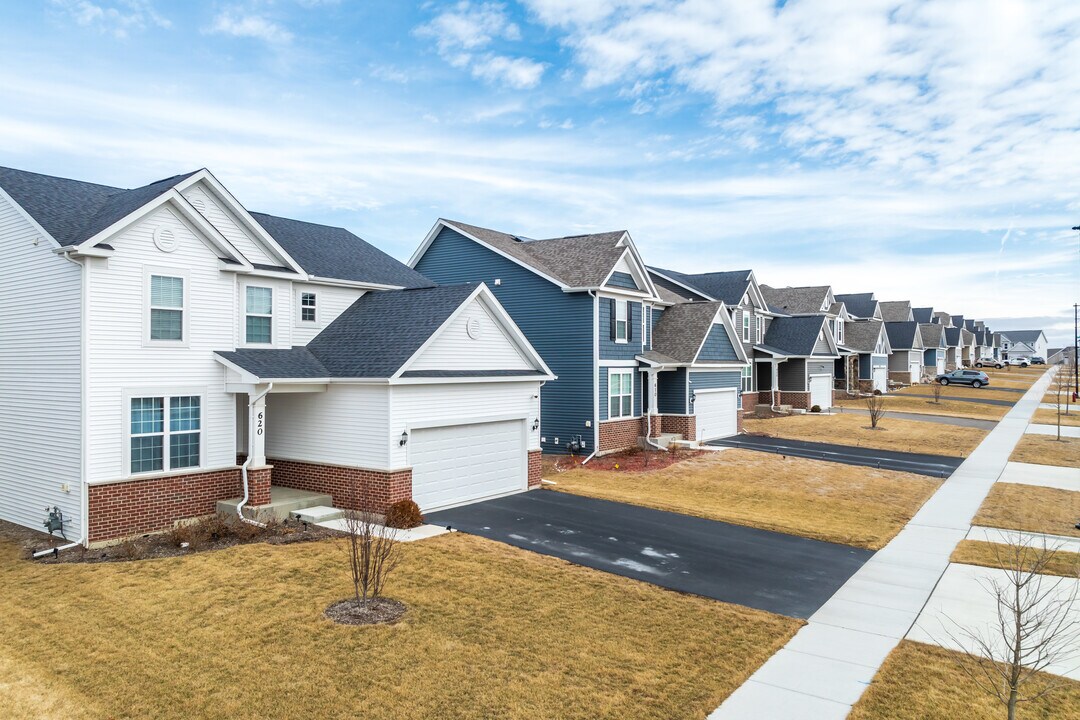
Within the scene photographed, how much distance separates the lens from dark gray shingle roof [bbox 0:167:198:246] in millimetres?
14320

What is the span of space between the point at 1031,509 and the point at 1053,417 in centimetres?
3223

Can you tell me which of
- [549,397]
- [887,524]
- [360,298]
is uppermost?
[360,298]

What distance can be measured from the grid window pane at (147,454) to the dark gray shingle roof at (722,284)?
32471 mm

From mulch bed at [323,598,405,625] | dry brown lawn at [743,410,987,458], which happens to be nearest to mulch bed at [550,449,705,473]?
dry brown lawn at [743,410,987,458]

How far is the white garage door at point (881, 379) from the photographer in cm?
6174

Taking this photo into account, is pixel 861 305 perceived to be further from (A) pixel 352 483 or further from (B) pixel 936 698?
(B) pixel 936 698

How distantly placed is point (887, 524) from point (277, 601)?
1460 cm

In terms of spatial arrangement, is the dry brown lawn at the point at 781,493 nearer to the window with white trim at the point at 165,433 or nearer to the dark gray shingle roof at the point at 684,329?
the dark gray shingle roof at the point at 684,329

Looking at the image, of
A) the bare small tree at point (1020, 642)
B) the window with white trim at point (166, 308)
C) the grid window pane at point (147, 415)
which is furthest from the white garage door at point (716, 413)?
the grid window pane at point (147, 415)

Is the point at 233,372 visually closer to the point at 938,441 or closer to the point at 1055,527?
the point at 1055,527

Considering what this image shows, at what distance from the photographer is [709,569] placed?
1293 centimetres

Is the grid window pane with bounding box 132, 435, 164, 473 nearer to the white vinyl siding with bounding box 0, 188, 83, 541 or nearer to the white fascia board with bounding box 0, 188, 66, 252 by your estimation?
the white vinyl siding with bounding box 0, 188, 83, 541

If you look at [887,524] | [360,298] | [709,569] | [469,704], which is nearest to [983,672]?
[709,569]

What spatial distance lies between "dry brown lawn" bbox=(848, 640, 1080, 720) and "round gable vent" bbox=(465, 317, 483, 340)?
12915 mm
